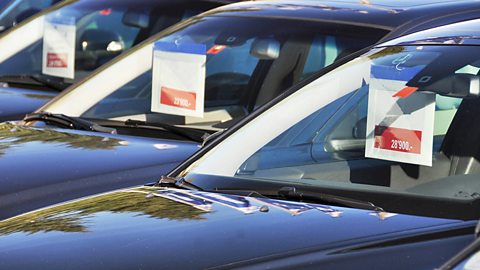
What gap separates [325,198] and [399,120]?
429 mm

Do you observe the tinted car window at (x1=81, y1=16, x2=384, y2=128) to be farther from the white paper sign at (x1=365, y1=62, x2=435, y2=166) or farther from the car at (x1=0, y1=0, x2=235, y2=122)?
the white paper sign at (x1=365, y1=62, x2=435, y2=166)

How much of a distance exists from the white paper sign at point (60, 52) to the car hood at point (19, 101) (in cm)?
17

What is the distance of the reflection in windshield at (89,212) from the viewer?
126 inches

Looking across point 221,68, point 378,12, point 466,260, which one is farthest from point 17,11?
point 466,260

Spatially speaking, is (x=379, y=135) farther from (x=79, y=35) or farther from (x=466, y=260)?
(x=79, y=35)

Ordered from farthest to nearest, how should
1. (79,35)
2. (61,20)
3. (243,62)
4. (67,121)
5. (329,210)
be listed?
(79,35) → (61,20) → (243,62) → (67,121) → (329,210)

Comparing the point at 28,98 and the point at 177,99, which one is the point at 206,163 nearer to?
the point at 177,99

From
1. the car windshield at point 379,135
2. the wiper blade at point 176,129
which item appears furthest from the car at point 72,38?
the car windshield at point 379,135

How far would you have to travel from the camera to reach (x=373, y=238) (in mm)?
2867

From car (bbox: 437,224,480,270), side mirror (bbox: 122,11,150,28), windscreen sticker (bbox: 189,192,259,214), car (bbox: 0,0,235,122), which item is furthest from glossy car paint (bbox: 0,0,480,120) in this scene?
car (bbox: 437,224,480,270)

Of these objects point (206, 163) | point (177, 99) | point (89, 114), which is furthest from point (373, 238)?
point (89, 114)

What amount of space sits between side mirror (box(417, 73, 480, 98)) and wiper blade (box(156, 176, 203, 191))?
77cm

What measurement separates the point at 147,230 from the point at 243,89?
2.80 m

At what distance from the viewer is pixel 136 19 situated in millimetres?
7070
